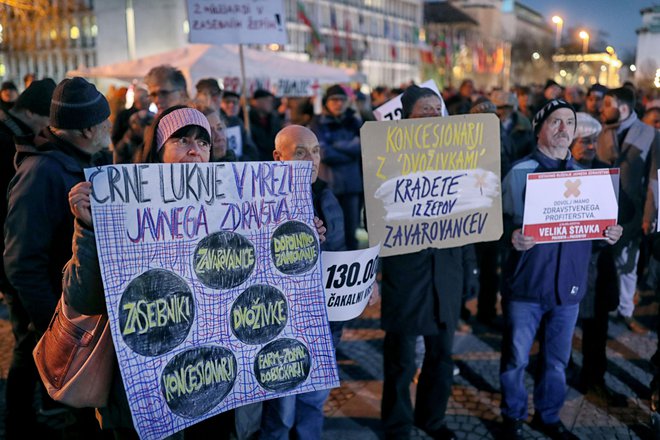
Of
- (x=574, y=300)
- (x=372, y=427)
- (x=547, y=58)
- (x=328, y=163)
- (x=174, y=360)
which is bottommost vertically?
(x=372, y=427)

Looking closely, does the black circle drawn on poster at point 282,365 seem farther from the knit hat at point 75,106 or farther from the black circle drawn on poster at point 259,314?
the knit hat at point 75,106

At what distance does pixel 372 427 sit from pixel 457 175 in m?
1.73

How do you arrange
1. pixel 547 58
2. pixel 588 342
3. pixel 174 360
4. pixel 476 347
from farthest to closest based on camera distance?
pixel 547 58, pixel 476 347, pixel 588 342, pixel 174 360

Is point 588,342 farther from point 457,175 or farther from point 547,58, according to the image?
point 547,58

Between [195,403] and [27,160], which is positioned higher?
[27,160]

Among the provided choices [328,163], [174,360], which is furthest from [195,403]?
[328,163]

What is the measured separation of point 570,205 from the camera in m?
3.60

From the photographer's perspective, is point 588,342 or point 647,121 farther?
point 647,121

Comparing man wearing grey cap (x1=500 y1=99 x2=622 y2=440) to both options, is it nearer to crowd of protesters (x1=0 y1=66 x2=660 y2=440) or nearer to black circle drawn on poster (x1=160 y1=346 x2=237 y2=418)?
crowd of protesters (x1=0 y1=66 x2=660 y2=440)

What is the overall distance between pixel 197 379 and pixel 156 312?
32 cm

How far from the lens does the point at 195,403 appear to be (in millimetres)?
2322

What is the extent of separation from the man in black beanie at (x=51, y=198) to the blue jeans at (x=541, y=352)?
2411 millimetres

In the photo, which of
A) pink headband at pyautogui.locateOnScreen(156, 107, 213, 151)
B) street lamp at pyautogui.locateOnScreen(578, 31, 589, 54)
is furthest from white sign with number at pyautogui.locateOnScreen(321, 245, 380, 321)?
street lamp at pyautogui.locateOnScreen(578, 31, 589, 54)

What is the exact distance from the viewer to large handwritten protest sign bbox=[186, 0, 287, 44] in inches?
280
